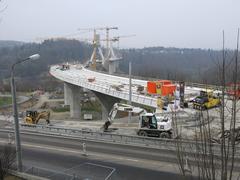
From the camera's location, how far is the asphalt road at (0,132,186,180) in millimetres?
17047

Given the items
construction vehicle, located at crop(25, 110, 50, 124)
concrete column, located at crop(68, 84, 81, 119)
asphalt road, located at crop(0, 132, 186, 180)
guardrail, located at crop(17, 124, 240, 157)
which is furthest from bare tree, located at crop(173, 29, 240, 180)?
concrete column, located at crop(68, 84, 81, 119)

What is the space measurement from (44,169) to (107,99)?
148 feet

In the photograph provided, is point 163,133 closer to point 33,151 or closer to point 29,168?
point 33,151

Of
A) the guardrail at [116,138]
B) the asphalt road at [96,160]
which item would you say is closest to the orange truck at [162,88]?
the guardrail at [116,138]

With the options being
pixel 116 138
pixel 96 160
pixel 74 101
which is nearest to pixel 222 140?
pixel 96 160

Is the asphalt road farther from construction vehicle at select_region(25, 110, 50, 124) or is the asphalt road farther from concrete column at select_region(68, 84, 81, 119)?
concrete column at select_region(68, 84, 81, 119)

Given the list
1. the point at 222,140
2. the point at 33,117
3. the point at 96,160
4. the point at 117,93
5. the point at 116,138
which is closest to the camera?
the point at 222,140

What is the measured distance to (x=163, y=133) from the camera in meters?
25.3

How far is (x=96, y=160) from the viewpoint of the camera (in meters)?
19.8

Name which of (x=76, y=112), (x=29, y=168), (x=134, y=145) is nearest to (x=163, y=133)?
(x=134, y=145)

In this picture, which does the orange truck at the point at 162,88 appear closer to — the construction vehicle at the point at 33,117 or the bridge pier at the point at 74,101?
the construction vehicle at the point at 33,117

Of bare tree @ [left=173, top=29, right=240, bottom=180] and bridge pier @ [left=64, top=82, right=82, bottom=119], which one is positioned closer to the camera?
bare tree @ [left=173, top=29, right=240, bottom=180]

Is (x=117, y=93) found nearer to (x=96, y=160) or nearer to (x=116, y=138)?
(x=116, y=138)

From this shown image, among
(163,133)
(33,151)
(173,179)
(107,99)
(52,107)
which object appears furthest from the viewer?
(52,107)
